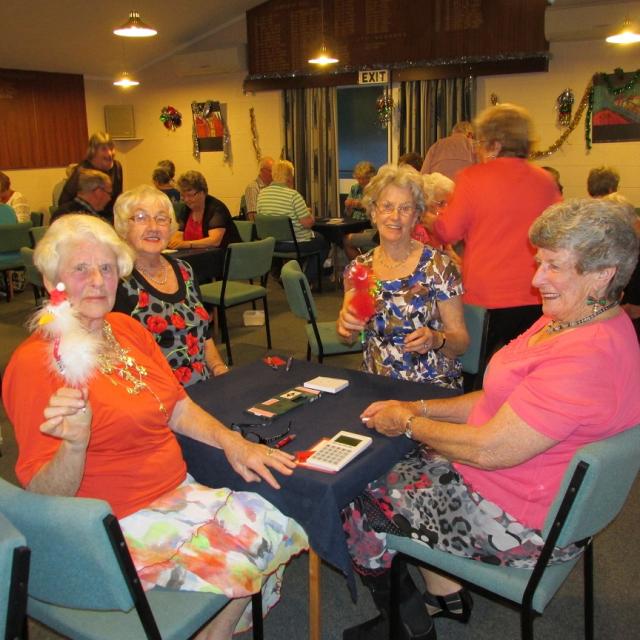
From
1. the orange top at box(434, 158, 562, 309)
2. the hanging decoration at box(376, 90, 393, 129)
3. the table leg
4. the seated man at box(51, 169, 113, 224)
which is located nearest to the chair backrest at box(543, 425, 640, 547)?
the table leg

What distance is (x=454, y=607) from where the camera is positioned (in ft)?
7.00

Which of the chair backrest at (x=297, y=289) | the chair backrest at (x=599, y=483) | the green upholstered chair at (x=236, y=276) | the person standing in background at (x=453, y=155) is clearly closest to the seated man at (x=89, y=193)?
the green upholstered chair at (x=236, y=276)

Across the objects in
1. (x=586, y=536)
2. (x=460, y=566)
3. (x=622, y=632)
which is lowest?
(x=622, y=632)

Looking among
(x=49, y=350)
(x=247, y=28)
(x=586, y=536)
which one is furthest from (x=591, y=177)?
(x=247, y=28)

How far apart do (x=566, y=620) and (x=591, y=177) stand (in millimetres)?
3642

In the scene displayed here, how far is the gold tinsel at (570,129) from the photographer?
22.6 feet

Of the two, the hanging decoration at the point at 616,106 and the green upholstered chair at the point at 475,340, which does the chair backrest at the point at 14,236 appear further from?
the hanging decoration at the point at 616,106

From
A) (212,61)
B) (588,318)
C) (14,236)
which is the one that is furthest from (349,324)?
(212,61)

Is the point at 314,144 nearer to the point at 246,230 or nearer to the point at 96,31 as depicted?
the point at 246,230

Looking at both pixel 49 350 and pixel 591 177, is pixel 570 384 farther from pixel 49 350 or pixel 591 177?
pixel 591 177

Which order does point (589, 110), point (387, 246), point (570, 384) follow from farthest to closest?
point (589, 110), point (387, 246), point (570, 384)

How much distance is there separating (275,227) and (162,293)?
13.6ft

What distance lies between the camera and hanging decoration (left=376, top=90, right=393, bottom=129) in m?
7.98

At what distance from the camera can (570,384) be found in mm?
1477
